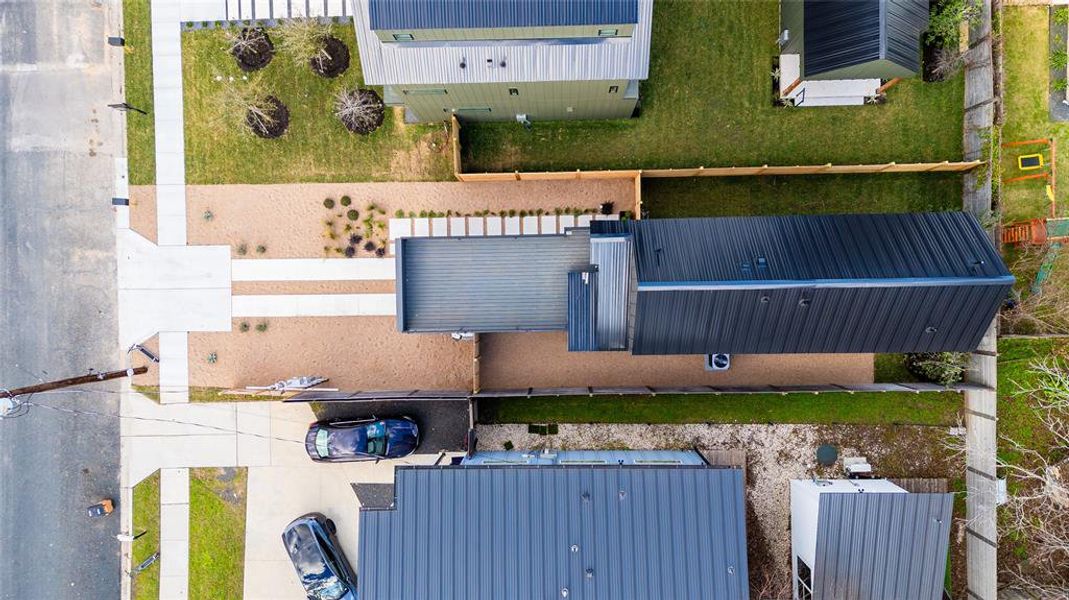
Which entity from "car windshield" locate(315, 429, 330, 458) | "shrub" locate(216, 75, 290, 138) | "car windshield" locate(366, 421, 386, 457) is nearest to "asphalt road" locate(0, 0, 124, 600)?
"shrub" locate(216, 75, 290, 138)

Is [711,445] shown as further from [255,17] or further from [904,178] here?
[255,17]

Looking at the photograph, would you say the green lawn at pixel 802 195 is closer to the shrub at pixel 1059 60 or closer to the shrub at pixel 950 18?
the shrub at pixel 950 18

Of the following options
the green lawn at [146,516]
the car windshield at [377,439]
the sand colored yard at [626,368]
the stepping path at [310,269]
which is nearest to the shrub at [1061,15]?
the sand colored yard at [626,368]

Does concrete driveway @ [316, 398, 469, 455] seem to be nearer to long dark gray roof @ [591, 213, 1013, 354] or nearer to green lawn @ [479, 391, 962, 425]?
green lawn @ [479, 391, 962, 425]

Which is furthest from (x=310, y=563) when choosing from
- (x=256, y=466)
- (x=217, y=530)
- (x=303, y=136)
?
(x=303, y=136)

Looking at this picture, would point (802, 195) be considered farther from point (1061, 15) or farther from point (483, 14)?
point (483, 14)
